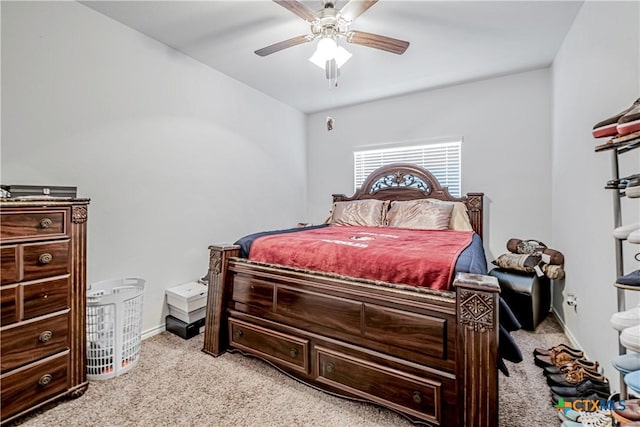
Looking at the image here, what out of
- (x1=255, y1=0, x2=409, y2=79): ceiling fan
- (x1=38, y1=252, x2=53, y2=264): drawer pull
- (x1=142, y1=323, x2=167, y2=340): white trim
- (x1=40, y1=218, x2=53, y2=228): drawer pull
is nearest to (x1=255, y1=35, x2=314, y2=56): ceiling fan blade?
(x1=255, y1=0, x2=409, y2=79): ceiling fan

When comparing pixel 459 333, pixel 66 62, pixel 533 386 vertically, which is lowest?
pixel 533 386

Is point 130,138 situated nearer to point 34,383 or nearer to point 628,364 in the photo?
point 34,383

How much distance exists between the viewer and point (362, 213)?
3.61 m

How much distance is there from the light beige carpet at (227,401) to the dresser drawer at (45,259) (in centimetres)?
76

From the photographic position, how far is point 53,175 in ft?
6.63

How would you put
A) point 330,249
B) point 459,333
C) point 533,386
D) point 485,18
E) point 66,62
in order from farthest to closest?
point 485,18
point 66,62
point 330,249
point 533,386
point 459,333

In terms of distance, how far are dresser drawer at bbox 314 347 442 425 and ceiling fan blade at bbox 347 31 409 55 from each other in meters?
2.09

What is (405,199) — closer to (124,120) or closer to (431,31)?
(431,31)

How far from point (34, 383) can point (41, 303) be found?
1.35 ft

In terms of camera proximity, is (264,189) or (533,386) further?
(264,189)

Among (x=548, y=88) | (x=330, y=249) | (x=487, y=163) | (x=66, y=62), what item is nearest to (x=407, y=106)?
(x=487, y=163)

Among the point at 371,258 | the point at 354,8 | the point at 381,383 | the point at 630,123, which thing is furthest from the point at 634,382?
the point at 354,8

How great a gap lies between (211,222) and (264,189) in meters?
0.95

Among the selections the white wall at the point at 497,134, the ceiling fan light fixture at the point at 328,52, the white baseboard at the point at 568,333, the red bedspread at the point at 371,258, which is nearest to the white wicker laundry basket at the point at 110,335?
the red bedspread at the point at 371,258
